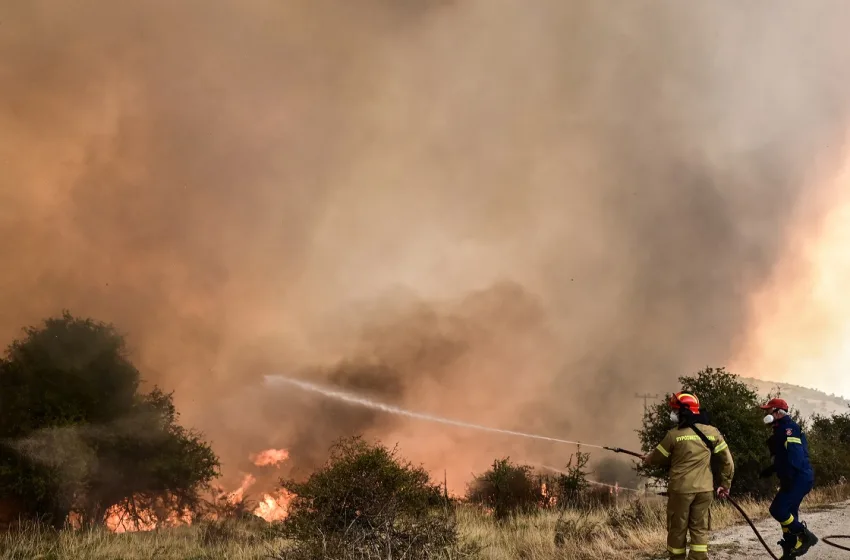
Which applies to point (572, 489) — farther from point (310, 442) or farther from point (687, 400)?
point (310, 442)

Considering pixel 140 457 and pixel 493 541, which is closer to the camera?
pixel 493 541

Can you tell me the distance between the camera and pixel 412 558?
6.96 meters

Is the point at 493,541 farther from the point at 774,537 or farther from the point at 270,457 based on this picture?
the point at 270,457

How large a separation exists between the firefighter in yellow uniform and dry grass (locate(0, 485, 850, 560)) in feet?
6.69

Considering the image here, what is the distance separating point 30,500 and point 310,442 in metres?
23.1

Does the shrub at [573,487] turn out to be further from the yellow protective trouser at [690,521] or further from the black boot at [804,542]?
the yellow protective trouser at [690,521]

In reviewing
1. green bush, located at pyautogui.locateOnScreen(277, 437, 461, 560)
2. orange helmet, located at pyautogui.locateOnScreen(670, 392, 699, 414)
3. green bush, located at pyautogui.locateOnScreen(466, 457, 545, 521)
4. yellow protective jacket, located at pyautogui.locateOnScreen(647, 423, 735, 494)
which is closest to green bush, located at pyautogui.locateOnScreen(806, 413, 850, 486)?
green bush, located at pyautogui.locateOnScreen(466, 457, 545, 521)

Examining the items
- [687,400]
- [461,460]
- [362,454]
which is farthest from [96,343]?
[461,460]

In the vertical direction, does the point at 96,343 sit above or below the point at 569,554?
above

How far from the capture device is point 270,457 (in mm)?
34469

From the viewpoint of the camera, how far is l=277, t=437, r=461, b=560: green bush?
280 inches

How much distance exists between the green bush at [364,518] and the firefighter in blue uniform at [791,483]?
5037mm

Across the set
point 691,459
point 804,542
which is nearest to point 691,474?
point 691,459

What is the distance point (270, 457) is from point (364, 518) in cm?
2937
